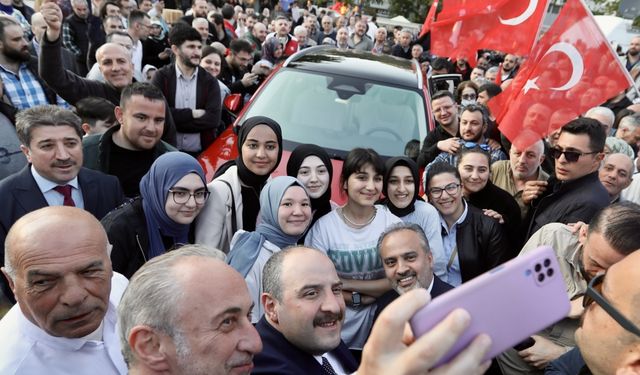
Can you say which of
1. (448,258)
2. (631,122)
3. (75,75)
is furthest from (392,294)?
(631,122)

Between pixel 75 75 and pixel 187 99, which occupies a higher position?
pixel 75 75

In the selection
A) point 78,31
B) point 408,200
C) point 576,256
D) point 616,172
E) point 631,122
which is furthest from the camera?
point 78,31

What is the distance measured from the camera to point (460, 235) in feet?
10.6

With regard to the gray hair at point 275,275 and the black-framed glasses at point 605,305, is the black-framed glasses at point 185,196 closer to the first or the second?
the gray hair at point 275,275

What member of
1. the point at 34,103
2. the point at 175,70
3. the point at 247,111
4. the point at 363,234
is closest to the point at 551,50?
the point at 363,234

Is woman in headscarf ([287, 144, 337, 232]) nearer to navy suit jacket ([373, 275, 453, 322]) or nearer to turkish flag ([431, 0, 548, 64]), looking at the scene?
navy suit jacket ([373, 275, 453, 322])

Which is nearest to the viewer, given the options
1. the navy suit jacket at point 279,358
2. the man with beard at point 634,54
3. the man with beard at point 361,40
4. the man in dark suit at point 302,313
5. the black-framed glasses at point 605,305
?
the black-framed glasses at point 605,305

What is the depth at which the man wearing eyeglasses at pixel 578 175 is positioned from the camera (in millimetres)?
3035

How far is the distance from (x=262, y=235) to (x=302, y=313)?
0.83 m

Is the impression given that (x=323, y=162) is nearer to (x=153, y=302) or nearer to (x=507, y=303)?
(x=153, y=302)

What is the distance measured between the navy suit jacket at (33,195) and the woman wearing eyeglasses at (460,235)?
203cm

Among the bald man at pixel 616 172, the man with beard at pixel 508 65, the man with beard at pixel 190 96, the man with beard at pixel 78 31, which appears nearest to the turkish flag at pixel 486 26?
the bald man at pixel 616 172

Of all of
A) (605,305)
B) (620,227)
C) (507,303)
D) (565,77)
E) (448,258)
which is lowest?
(448,258)

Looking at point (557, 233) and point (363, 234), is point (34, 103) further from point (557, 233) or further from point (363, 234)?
point (557, 233)
